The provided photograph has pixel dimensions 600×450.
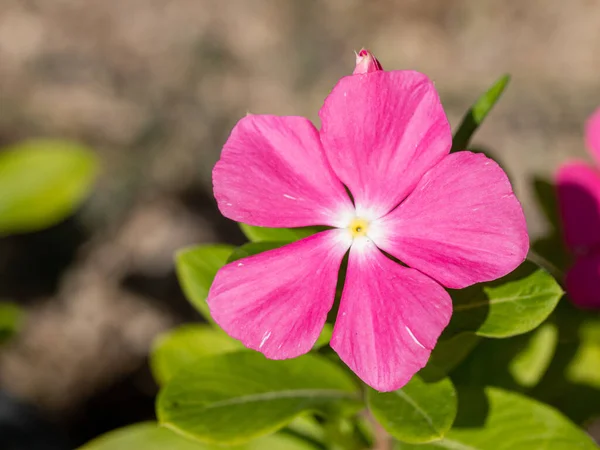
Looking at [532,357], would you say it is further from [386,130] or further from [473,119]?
[386,130]

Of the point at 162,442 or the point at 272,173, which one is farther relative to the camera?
the point at 162,442

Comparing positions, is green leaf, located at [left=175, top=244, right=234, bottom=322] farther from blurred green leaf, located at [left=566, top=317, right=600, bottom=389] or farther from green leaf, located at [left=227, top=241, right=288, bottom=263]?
blurred green leaf, located at [left=566, top=317, right=600, bottom=389]

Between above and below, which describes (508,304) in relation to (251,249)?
below

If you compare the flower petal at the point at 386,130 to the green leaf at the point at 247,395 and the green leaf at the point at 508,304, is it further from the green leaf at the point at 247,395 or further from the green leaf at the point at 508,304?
the green leaf at the point at 247,395

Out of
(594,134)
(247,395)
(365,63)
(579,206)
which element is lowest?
(247,395)

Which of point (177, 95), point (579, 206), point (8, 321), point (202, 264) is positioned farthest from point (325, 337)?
point (177, 95)

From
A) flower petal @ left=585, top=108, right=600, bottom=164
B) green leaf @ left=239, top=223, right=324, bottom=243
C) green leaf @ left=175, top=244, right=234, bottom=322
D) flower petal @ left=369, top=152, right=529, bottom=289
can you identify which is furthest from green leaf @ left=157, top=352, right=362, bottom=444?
flower petal @ left=585, top=108, right=600, bottom=164

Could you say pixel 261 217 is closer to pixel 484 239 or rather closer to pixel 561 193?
pixel 484 239
